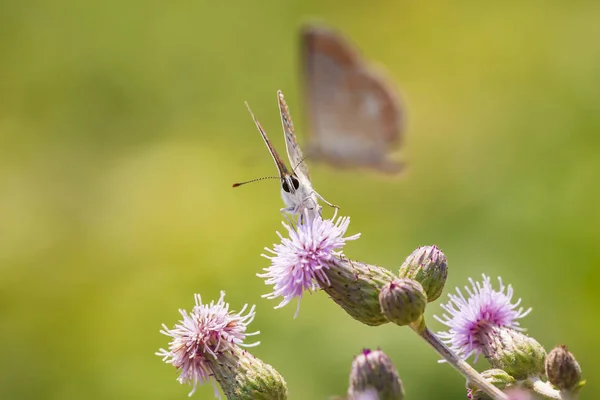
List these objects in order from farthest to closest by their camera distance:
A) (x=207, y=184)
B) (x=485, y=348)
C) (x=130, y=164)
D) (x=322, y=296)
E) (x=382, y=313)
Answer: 1. (x=130, y=164)
2. (x=207, y=184)
3. (x=322, y=296)
4. (x=485, y=348)
5. (x=382, y=313)

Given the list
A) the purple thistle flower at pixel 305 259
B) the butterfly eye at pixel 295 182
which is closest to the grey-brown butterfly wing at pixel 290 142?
the butterfly eye at pixel 295 182

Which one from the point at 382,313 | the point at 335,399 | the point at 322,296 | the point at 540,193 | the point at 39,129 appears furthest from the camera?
the point at 39,129

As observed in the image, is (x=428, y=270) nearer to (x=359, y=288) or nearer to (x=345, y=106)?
(x=359, y=288)

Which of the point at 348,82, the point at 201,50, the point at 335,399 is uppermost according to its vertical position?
the point at 201,50

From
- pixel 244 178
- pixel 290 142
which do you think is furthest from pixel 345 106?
pixel 290 142

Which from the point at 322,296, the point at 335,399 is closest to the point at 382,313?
the point at 335,399

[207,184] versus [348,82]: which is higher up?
[348,82]

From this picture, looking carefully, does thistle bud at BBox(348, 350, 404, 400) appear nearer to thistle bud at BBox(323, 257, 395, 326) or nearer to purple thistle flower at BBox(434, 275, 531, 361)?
thistle bud at BBox(323, 257, 395, 326)

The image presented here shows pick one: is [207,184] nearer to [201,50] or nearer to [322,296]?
[322,296]
